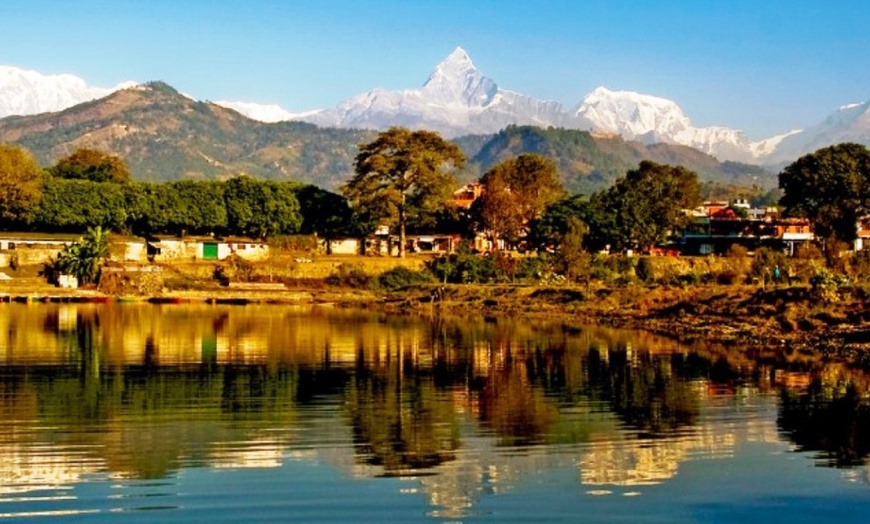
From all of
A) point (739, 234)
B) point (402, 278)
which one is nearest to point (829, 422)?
point (402, 278)

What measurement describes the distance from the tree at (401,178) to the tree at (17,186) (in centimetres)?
2493

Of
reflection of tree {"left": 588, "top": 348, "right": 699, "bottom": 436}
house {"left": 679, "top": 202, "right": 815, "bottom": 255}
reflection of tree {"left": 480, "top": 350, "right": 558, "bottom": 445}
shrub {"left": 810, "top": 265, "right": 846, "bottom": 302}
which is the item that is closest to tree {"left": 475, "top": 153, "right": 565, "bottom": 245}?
house {"left": 679, "top": 202, "right": 815, "bottom": 255}

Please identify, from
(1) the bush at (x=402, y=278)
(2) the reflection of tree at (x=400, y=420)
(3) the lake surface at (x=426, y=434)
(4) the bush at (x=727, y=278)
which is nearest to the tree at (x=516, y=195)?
(1) the bush at (x=402, y=278)

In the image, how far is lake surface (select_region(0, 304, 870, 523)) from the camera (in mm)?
14289

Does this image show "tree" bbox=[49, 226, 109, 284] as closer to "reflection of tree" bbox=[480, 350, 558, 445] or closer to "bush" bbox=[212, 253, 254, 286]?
"bush" bbox=[212, 253, 254, 286]

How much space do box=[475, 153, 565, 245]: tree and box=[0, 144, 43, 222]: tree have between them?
37.9m

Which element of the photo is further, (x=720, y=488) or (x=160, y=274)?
(x=160, y=274)

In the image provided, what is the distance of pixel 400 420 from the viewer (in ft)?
70.0

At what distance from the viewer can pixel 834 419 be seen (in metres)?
21.4

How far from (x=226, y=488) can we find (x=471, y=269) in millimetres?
62493

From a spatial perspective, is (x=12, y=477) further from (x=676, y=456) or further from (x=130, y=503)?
(x=676, y=456)

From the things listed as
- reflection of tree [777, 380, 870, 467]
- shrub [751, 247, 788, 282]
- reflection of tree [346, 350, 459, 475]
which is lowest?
reflection of tree [777, 380, 870, 467]

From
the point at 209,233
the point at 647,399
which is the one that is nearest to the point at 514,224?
the point at 209,233

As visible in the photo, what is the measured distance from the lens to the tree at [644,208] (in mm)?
92250
